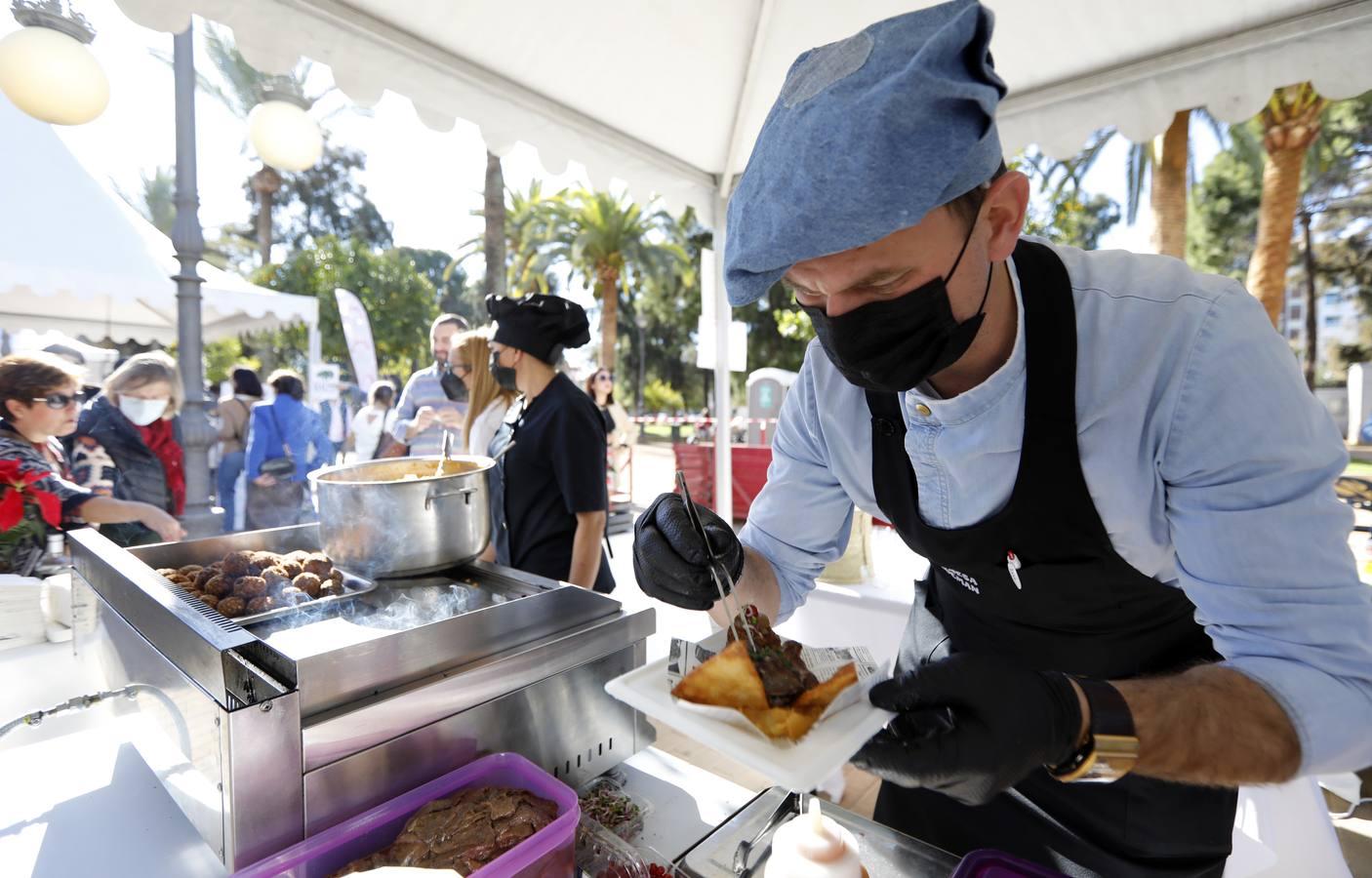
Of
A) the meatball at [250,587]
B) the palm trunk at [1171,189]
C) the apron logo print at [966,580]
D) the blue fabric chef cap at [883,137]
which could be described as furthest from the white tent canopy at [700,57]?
the palm trunk at [1171,189]

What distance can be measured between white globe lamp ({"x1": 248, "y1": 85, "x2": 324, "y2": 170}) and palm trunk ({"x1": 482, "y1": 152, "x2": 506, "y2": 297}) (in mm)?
11480

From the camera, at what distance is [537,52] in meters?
2.86

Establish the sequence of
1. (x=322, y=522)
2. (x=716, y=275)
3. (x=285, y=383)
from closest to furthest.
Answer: (x=322, y=522)
(x=716, y=275)
(x=285, y=383)

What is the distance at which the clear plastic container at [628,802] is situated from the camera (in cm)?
136

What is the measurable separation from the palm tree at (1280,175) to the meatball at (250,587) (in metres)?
12.3

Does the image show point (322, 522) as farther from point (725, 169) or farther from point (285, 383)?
point (285, 383)

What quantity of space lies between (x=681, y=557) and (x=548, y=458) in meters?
1.45

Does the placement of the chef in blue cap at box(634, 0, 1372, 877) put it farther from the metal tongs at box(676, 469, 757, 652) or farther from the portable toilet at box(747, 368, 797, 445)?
the portable toilet at box(747, 368, 797, 445)

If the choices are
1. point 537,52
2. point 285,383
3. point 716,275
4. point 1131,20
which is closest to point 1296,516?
point 1131,20

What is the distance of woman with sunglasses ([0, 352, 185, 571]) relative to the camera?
2.91 meters

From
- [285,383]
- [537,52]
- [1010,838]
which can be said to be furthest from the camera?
[285,383]

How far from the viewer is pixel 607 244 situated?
19.9 meters

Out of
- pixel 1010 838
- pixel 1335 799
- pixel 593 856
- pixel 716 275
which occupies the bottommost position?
pixel 1335 799

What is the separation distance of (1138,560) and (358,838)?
4.81 feet
